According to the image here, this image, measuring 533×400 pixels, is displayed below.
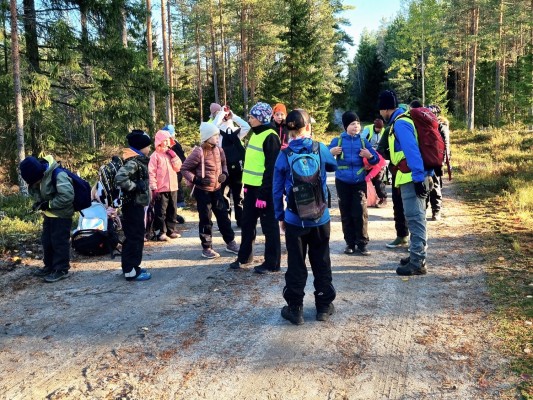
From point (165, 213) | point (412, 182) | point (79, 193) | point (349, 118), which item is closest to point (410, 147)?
point (412, 182)

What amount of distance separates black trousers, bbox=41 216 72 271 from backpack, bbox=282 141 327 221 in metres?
3.31

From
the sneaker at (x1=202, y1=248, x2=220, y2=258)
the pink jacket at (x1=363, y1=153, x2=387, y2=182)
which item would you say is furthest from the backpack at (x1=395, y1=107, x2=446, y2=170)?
the sneaker at (x1=202, y1=248, x2=220, y2=258)

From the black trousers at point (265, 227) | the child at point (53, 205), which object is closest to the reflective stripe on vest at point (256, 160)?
the black trousers at point (265, 227)

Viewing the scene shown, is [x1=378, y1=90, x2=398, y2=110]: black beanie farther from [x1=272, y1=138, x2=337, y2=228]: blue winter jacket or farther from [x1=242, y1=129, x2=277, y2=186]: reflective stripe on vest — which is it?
[x1=272, y1=138, x2=337, y2=228]: blue winter jacket

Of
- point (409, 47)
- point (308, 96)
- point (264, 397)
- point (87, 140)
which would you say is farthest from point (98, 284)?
point (409, 47)

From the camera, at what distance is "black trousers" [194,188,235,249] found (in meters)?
6.77

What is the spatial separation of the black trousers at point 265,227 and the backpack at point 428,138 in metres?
2.05

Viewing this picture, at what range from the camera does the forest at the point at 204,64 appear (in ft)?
41.0

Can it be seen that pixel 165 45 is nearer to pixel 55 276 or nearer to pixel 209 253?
pixel 209 253

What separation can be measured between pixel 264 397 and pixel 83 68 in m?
12.8

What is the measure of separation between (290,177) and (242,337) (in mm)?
1610

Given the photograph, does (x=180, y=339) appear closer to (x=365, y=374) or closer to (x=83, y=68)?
(x=365, y=374)

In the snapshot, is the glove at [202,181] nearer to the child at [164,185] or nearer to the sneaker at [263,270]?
the child at [164,185]

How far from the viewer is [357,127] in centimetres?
679
